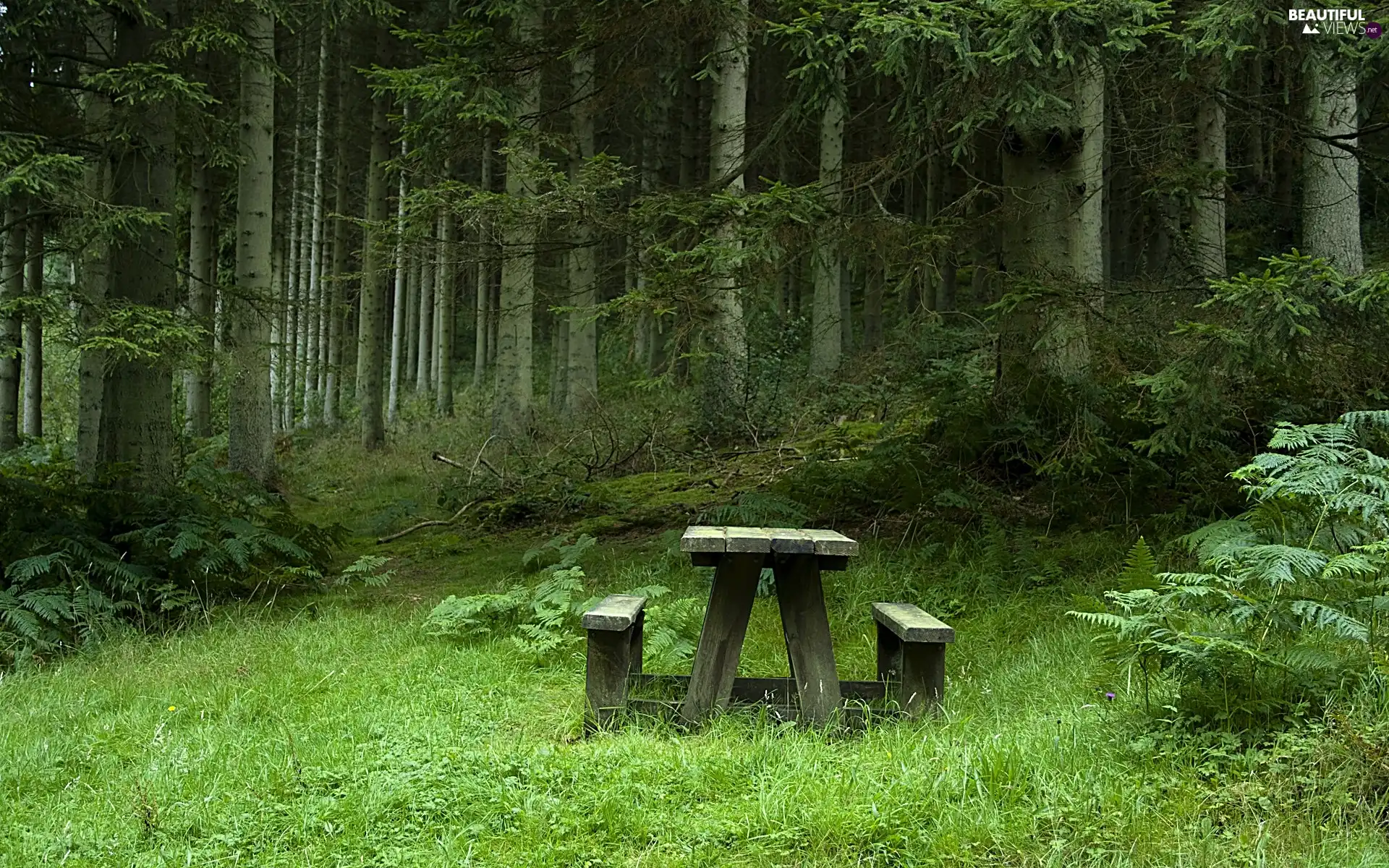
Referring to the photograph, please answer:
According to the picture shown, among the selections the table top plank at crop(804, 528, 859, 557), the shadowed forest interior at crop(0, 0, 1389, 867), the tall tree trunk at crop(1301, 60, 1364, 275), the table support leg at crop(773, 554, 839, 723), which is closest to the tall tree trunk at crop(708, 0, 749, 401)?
the shadowed forest interior at crop(0, 0, 1389, 867)

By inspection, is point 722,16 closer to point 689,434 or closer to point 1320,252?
point 689,434

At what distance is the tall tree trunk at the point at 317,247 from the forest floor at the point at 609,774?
14.3 meters

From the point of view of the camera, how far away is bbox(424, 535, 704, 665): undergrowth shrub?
554 cm

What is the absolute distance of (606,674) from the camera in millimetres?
4555

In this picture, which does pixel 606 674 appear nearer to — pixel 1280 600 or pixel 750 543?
pixel 750 543

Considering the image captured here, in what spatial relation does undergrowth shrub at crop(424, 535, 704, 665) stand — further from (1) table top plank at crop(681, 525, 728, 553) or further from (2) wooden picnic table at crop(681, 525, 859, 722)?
(1) table top plank at crop(681, 525, 728, 553)

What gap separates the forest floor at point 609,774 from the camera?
3223mm

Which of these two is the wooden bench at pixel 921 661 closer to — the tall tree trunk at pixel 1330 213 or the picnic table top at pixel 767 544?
the picnic table top at pixel 767 544

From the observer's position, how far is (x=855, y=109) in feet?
71.2

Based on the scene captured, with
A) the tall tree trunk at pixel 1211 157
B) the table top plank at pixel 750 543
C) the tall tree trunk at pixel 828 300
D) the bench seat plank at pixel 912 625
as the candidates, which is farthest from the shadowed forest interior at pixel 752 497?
the tall tree trunk at pixel 828 300

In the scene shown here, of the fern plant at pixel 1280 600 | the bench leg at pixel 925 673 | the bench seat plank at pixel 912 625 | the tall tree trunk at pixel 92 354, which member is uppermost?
the tall tree trunk at pixel 92 354

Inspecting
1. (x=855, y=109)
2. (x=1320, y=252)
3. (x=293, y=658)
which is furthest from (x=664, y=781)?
(x=855, y=109)

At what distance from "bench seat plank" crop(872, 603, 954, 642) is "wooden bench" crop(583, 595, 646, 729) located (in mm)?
1221

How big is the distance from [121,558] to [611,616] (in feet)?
16.3
